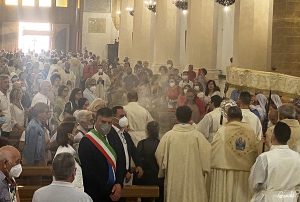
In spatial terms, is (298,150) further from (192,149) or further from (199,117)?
(199,117)

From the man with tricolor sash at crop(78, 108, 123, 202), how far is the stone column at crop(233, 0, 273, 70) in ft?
35.2

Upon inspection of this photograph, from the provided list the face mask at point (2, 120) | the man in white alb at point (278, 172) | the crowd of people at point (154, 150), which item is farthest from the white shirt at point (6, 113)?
the man in white alb at point (278, 172)

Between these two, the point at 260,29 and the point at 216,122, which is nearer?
the point at 216,122

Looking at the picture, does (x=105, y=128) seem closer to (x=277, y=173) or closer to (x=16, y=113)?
(x=277, y=173)

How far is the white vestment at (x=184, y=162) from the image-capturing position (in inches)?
Result: 382

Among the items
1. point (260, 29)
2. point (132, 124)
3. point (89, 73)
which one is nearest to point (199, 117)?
point (132, 124)

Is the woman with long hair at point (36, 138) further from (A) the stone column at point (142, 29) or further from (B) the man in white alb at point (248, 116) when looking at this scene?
(A) the stone column at point (142, 29)

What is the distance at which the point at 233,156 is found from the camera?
31.6 ft

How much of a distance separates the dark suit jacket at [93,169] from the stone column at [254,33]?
428 inches

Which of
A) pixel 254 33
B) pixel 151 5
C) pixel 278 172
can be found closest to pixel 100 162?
pixel 278 172

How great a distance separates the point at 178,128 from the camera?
9758mm

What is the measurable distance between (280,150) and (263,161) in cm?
23

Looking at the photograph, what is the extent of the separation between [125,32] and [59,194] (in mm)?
34457

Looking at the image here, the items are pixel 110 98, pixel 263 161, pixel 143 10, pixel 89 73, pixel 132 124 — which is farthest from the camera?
pixel 143 10
